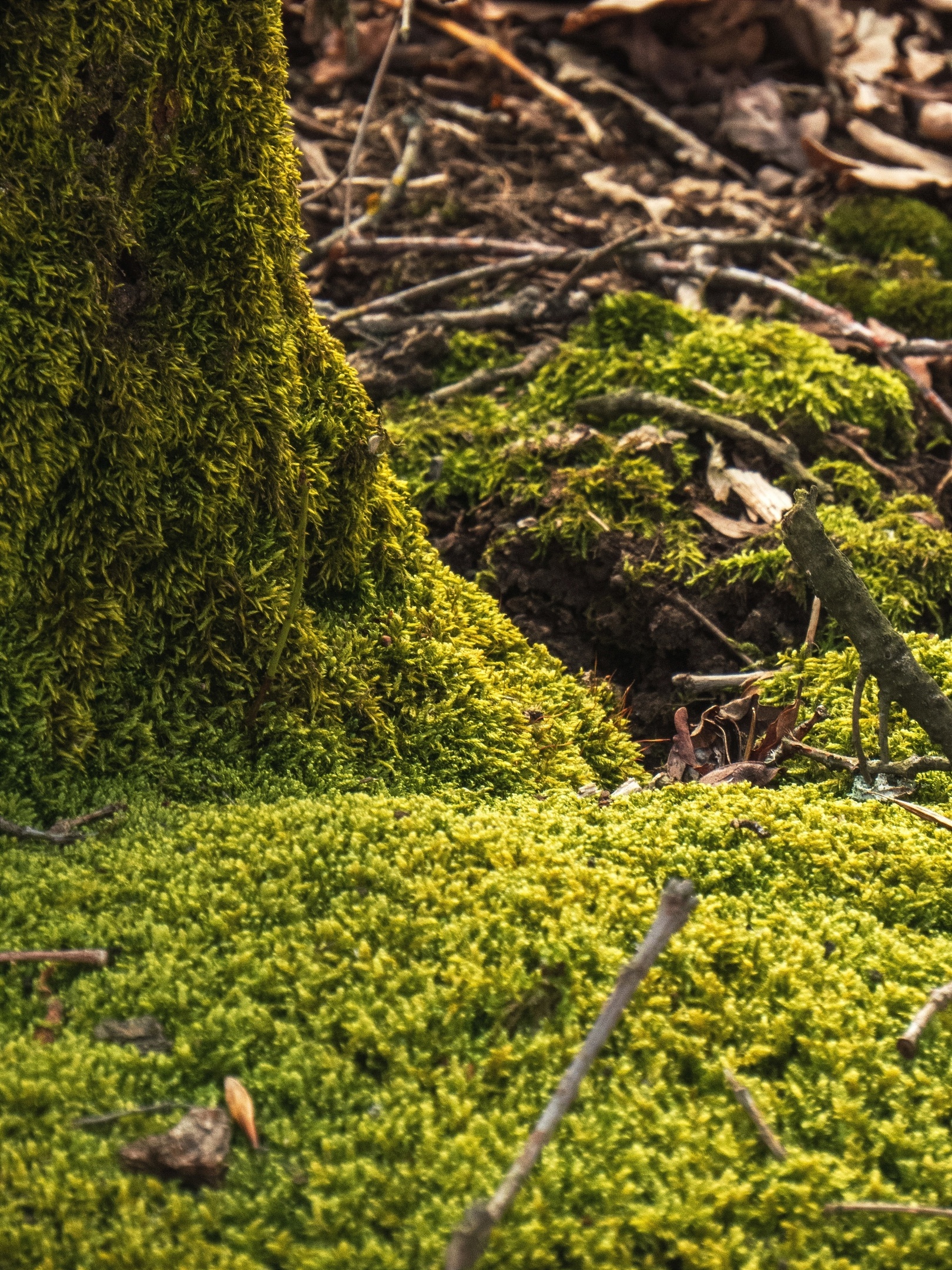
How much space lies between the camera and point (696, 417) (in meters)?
3.87

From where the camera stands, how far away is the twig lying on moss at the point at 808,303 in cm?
426

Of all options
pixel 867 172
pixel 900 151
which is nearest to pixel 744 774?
pixel 867 172

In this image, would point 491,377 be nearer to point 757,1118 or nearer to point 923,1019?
point 923,1019

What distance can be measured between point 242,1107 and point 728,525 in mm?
2589

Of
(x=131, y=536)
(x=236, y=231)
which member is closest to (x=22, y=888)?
(x=131, y=536)

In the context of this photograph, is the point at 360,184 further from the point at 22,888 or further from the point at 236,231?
the point at 22,888

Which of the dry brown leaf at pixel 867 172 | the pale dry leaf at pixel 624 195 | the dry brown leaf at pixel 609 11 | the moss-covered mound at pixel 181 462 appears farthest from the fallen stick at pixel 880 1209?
the dry brown leaf at pixel 609 11

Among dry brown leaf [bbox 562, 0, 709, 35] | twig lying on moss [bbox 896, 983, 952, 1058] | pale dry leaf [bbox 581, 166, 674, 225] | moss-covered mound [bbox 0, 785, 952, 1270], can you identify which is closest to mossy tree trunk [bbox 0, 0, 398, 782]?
moss-covered mound [bbox 0, 785, 952, 1270]

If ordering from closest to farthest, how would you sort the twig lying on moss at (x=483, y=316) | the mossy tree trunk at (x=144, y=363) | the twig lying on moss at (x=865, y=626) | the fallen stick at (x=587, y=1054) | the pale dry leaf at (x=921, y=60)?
the fallen stick at (x=587, y=1054) → the mossy tree trunk at (x=144, y=363) → the twig lying on moss at (x=865, y=626) → the twig lying on moss at (x=483, y=316) → the pale dry leaf at (x=921, y=60)

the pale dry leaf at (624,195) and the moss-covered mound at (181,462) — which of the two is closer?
the moss-covered mound at (181,462)

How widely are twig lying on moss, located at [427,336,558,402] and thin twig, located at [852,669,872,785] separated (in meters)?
2.32

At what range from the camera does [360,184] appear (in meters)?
5.58

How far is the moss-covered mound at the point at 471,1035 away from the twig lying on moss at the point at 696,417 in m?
1.82

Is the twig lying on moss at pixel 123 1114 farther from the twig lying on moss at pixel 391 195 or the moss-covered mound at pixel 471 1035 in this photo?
the twig lying on moss at pixel 391 195
